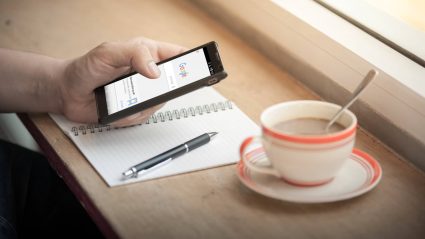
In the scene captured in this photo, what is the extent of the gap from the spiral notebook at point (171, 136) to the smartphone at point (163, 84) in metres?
0.05

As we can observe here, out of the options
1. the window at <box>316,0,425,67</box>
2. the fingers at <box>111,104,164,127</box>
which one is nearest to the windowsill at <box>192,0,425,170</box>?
the window at <box>316,0,425,67</box>

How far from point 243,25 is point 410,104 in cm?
46

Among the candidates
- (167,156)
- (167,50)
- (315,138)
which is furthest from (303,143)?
(167,50)

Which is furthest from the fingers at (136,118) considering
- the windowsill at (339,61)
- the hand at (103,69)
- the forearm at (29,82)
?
the windowsill at (339,61)

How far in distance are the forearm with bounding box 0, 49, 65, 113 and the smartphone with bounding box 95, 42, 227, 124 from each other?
4.3 inches

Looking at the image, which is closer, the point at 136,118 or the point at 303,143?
the point at 303,143

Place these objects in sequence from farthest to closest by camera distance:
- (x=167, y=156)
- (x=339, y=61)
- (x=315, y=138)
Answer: (x=339, y=61), (x=167, y=156), (x=315, y=138)

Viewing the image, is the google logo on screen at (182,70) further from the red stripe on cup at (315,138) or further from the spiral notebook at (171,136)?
the red stripe on cup at (315,138)

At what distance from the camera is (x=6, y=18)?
4.62ft

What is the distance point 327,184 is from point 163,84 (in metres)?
0.29

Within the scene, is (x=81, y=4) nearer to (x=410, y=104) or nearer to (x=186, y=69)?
(x=186, y=69)

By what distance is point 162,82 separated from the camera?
1.00 meters

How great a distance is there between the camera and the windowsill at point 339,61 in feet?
3.10

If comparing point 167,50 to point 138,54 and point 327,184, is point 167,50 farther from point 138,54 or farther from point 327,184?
point 327,184
